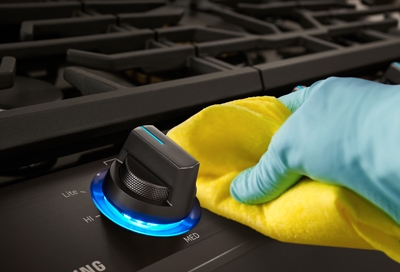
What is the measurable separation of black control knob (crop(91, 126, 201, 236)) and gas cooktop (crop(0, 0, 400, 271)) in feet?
0.04

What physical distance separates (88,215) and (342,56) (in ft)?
1.77

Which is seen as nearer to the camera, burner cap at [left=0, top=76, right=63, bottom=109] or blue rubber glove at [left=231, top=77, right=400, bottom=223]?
blue rubber glove at [left=231, top=77, right=400, bottom=223]

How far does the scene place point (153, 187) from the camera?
0.35 metres

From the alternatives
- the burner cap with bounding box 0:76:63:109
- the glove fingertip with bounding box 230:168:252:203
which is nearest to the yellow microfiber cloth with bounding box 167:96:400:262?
the glove fingertip with bounding box 230:168:252:203

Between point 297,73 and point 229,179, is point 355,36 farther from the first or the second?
point 229,179

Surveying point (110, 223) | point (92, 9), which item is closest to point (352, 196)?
point (110, 223)

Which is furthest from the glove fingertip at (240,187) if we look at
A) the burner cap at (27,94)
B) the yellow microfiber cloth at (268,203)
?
the burner cap at (27,94)

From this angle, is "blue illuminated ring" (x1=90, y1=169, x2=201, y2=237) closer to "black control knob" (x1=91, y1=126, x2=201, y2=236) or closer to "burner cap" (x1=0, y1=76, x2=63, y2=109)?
"black control knob" (x1=91, y1=126, x2=201, y2=236)

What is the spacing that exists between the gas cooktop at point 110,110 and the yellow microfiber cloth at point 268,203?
0.02 m

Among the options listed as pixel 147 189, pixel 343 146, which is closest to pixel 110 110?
pixel 147 189

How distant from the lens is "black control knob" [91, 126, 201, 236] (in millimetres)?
344

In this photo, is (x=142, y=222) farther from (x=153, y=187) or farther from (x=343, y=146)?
(x=343, y=146)

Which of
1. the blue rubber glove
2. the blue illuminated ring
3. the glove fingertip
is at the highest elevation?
the blue rubber glove

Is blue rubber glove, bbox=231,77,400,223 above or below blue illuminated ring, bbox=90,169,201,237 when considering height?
above
